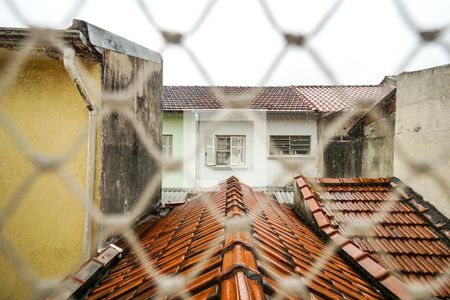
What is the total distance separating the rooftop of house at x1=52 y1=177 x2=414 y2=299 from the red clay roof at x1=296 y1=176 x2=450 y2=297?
49 cm

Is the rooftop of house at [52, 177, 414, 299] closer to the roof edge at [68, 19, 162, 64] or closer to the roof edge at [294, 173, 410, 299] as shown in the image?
the roof edge at [294, 173, 410, 299]

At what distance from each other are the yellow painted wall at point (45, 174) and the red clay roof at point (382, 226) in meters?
2.30

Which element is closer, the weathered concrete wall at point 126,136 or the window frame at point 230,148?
the weathered concrete wall at point 126,136

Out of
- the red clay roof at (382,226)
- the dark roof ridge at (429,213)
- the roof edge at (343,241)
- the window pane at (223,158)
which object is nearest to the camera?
the roof edge at (343,241)

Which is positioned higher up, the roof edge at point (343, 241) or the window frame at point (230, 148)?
the window frame at point (230, 148)

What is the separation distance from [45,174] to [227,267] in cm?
192

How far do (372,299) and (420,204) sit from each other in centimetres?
227

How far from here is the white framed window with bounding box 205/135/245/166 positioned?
9.80 meters

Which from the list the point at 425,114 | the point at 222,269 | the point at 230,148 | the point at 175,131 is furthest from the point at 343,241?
the point at 175,131

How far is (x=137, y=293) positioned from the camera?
1.50m

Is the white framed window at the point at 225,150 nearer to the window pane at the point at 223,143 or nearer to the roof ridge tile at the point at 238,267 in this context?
the window pane at the point at 223,143

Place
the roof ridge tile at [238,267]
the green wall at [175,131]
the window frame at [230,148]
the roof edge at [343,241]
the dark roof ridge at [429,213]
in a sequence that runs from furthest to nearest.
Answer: the green wall at [175,131] → the window frame at [230,148] → the dark roof ridge at [429,213] → the roof edge at [343,241] → the roof ridge tile at [238,267]

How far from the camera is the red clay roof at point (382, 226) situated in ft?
8.95

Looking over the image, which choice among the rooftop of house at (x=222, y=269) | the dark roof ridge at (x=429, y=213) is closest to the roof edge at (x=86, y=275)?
the rooftop of house at (x=222, y=269)
